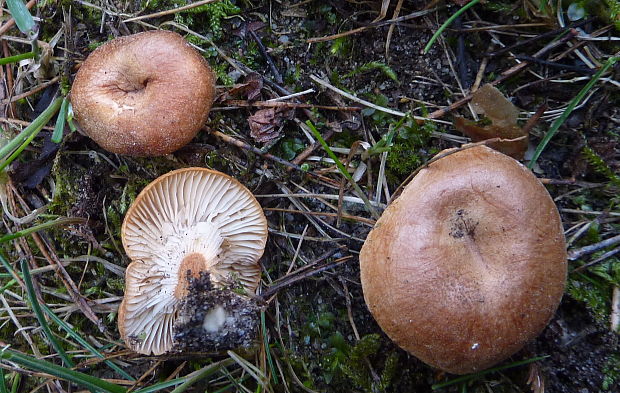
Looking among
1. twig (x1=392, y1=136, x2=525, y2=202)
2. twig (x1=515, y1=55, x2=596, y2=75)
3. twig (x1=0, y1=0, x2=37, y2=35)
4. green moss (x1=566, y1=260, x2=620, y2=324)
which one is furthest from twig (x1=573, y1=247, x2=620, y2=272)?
twig (x1=0, y1=0, x2=37, y2=35)

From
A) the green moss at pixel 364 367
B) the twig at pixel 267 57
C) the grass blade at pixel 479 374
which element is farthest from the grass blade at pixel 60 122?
the grass blade at pixel 479 374

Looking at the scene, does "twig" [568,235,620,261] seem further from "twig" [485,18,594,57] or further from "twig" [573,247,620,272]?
"twig" [485,18,594,57]

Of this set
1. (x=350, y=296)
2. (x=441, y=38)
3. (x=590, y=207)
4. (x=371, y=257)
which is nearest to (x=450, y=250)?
(x=371, y=257)

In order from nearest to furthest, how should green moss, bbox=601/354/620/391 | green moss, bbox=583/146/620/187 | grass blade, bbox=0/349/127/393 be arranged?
1. grass blade, bbox=0/349/127/393
2. green moss, bbox=601/354/620/391
3. green moss, bbox=583/146/620/187

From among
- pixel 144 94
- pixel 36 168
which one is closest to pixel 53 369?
pixel 36 168

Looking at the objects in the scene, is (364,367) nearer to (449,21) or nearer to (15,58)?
(449,21)

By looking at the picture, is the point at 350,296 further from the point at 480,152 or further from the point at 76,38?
the point at 76,38
